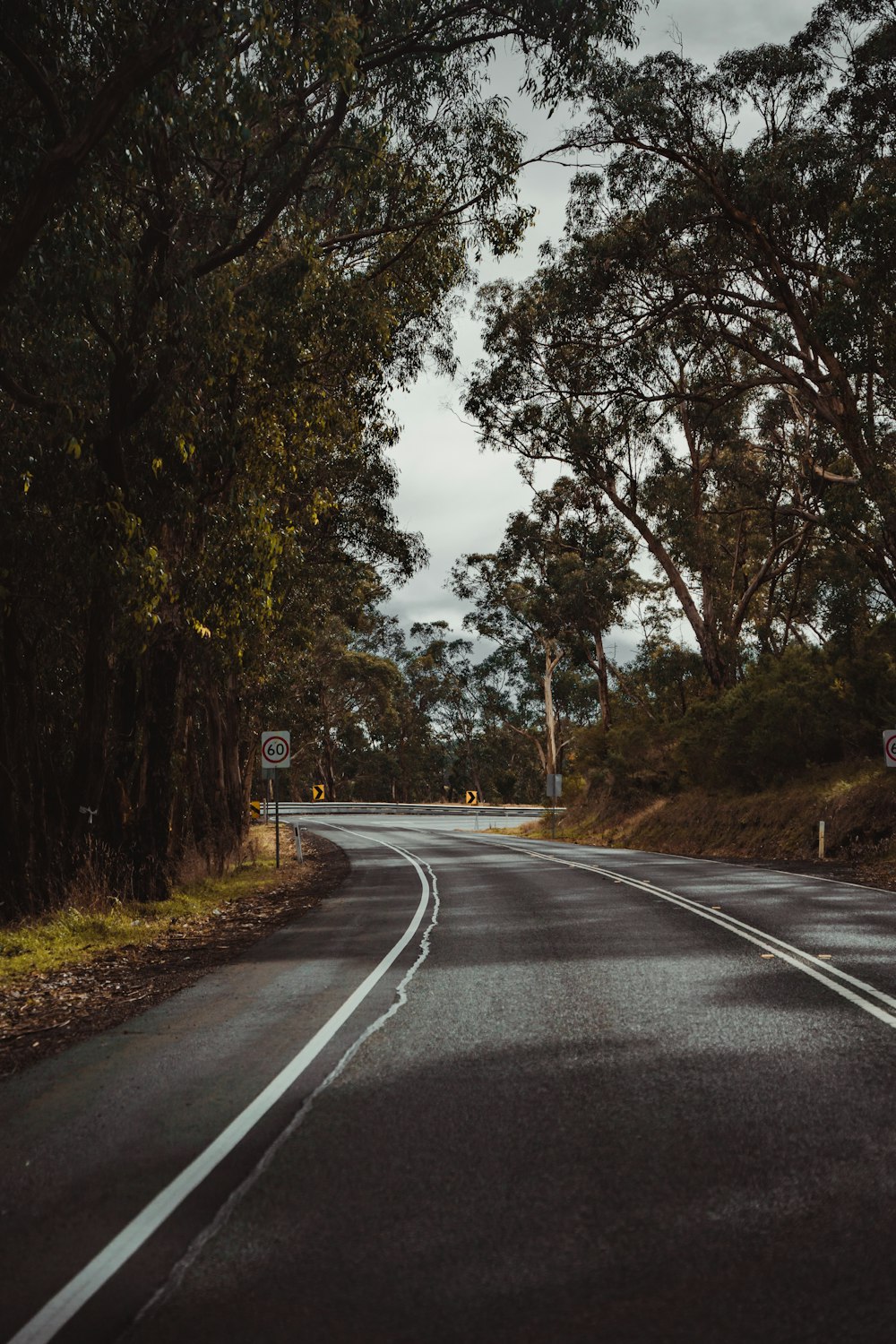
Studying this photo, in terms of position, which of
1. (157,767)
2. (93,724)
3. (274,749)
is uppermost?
(274,749)

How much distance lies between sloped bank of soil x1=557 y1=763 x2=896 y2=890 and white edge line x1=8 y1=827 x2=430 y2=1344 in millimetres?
14027

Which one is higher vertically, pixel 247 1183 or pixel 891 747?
pixel 891 747

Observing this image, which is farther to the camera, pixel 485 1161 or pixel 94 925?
pixel 94 925

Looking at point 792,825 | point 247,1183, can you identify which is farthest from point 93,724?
point 792,825

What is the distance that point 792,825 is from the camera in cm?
2786

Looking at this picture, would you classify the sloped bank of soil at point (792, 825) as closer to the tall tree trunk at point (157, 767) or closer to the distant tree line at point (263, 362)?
the distant tree line at point (263, 362)

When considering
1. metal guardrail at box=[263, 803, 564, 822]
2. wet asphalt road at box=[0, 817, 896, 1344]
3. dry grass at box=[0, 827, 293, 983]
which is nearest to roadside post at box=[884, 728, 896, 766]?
dry grass at box=[0, 827, 293, 983]

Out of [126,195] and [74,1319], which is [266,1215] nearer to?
[74,1319]

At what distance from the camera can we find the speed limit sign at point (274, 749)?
26047 mm

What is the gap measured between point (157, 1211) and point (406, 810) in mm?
68768

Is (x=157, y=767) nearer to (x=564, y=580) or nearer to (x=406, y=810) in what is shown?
(x=564, y=580)

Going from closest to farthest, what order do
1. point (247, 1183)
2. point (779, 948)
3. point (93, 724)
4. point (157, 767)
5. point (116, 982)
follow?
point (247, 1183) < point (116, 982) < point (779, 948) < point (93, 724) < point (157, 767)

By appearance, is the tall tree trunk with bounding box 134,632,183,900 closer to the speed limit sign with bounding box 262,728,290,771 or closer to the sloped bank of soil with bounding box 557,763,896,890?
the speed limit sign with bounding box 262,728,290,771

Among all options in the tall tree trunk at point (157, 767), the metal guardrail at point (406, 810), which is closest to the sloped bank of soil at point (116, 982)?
the tall tree trunk at point (157, 767)
